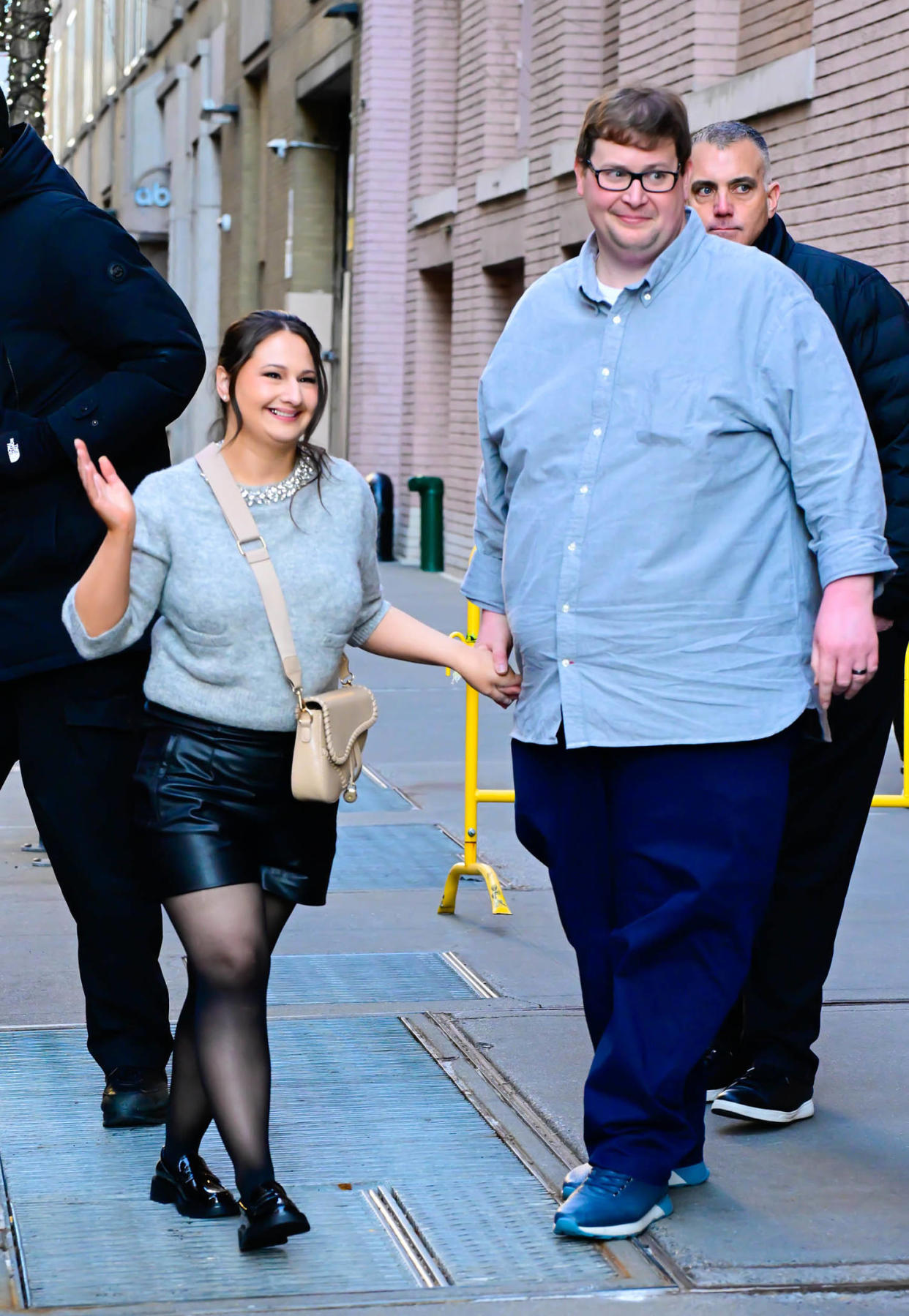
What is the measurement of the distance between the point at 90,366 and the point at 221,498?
2.51 feet

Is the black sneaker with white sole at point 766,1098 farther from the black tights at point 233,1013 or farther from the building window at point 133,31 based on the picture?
the building window at point 133,31

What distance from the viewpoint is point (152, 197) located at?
33188mm

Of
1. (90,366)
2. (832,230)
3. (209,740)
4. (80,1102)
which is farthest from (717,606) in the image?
(832,230)

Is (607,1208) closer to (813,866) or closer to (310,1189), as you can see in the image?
(310,1189)

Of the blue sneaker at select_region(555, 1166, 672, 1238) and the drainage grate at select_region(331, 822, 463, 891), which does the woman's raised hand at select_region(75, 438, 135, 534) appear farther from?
the drainage grate at select_region(331, 822, 463, 891)

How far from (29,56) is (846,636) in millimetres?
13617

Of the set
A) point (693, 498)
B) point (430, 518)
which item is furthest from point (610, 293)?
point (430, 518)

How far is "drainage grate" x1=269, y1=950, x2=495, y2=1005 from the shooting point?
523 cm

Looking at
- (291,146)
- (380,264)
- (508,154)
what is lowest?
(380,264)

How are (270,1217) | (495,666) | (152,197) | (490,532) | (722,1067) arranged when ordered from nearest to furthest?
(270,1217)
(495,666)
(490,532)
(722,1067)
(152,197)

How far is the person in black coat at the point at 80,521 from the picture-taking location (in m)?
4.00

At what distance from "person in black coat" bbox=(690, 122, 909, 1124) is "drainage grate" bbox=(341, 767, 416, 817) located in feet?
12.0

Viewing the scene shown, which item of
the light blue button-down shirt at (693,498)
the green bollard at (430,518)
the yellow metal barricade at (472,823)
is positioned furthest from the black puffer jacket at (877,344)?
the green bollard at (430,518)

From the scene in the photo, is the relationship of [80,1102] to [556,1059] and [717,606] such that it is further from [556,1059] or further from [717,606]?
[717,606]
